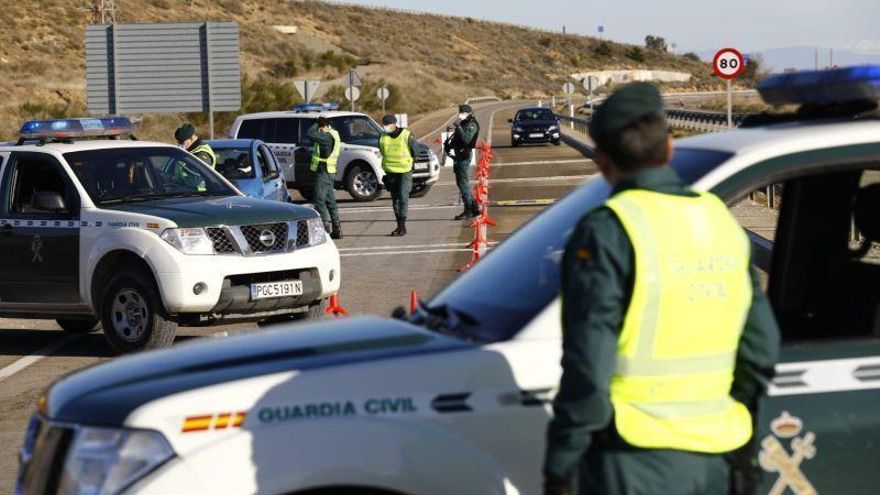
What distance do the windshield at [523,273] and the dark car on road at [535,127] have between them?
160ft

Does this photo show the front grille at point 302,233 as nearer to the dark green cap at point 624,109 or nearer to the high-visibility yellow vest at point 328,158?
the high-visibility yellow vest at point 328,158

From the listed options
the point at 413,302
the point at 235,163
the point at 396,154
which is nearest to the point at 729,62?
the point at 396,154

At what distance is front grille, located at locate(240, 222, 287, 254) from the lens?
1246 cm

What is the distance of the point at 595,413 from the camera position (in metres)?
3.53

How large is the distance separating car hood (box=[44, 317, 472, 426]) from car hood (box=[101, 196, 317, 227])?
748 centimetres

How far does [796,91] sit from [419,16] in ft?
554

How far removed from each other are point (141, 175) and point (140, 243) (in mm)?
1208

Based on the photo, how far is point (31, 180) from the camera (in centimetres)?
1320

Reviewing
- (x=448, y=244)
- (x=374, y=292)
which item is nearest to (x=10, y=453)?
(x=374, y=292)

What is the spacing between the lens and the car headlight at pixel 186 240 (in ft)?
39.9

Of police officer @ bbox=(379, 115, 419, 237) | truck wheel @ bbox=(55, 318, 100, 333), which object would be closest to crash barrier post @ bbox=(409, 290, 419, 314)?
truck wheel @ bbox=(55, 318, 100, 333)

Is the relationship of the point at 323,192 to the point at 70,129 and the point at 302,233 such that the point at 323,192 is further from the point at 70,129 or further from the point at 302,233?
the point at 302,233

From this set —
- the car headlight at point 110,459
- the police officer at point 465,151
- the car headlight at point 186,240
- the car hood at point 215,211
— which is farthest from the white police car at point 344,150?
the car headlight at point 110,459

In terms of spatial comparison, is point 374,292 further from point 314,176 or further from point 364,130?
point 364,130
